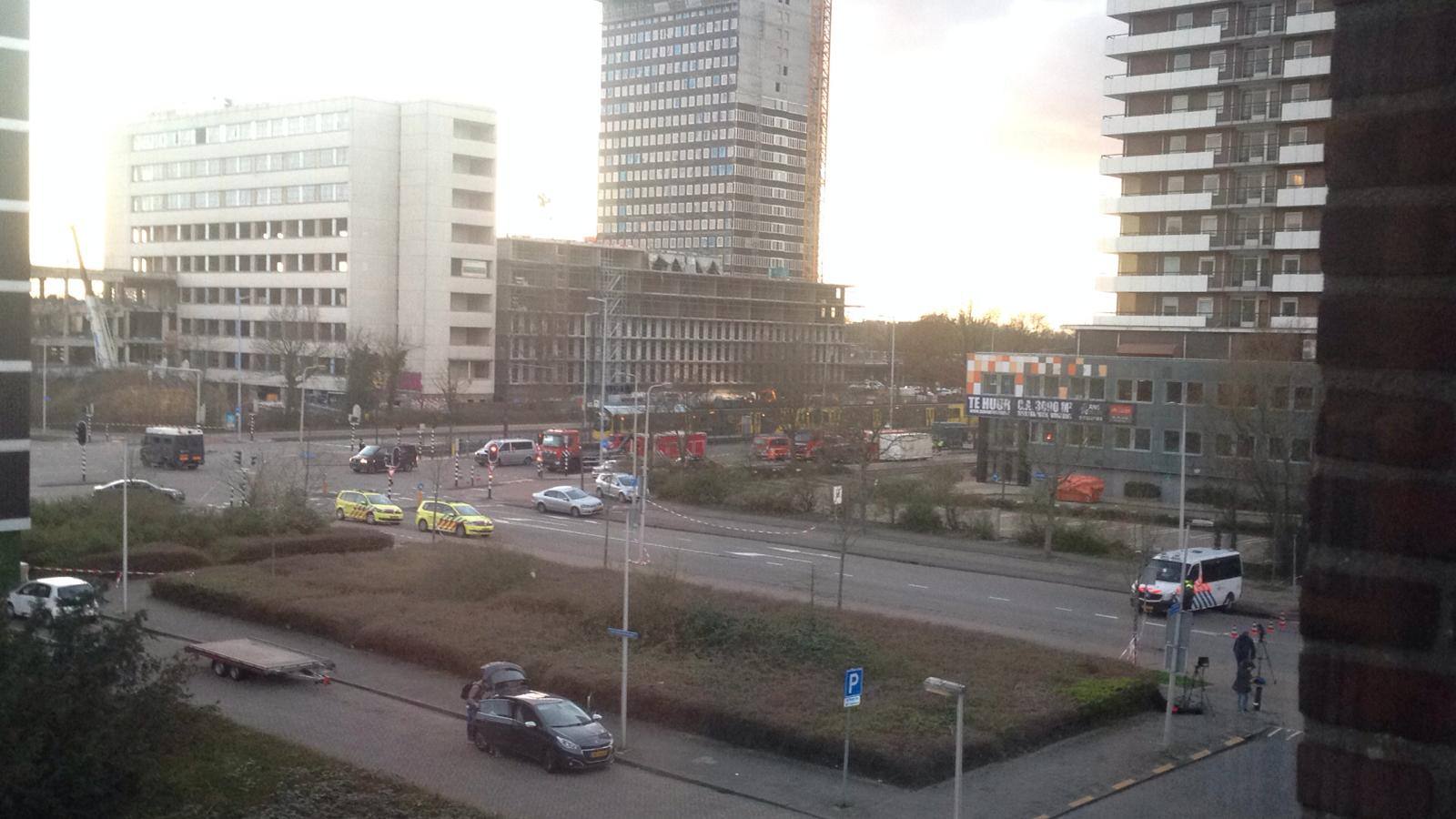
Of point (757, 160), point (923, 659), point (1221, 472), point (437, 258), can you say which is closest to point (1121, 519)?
point (1221, 472)

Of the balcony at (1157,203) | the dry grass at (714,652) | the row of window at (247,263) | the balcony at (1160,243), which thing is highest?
the row of window at (247,263)

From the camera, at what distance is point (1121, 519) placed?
2630 cm

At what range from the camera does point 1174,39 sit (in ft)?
33.7

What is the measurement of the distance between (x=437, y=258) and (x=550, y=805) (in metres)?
44.6

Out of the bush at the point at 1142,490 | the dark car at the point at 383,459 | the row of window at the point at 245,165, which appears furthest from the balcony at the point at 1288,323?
the row of window at the point at 245,165

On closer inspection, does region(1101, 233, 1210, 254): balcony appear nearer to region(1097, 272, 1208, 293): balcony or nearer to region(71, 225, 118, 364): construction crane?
region(1097, 272, 1208, 293): balcony

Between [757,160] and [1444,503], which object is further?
[757,160]

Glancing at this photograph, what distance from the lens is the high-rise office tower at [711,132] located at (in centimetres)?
8444

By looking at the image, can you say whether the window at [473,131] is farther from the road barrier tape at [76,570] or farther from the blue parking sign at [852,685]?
the blue parking sign at [852,685]

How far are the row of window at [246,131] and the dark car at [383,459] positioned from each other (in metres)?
20.5

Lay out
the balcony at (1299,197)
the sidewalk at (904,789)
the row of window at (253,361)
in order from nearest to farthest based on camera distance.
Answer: the balcony at (1299,197)
the sidewalk at (904,789)
the row of window at (253,361)

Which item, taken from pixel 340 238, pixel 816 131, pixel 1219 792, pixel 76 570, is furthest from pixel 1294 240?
pixel 816 131

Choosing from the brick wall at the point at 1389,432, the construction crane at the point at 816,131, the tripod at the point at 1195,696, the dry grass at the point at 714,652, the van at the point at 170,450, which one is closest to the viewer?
the brick wall at the point at 1389,432

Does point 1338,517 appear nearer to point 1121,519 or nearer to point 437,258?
point 1121,519
